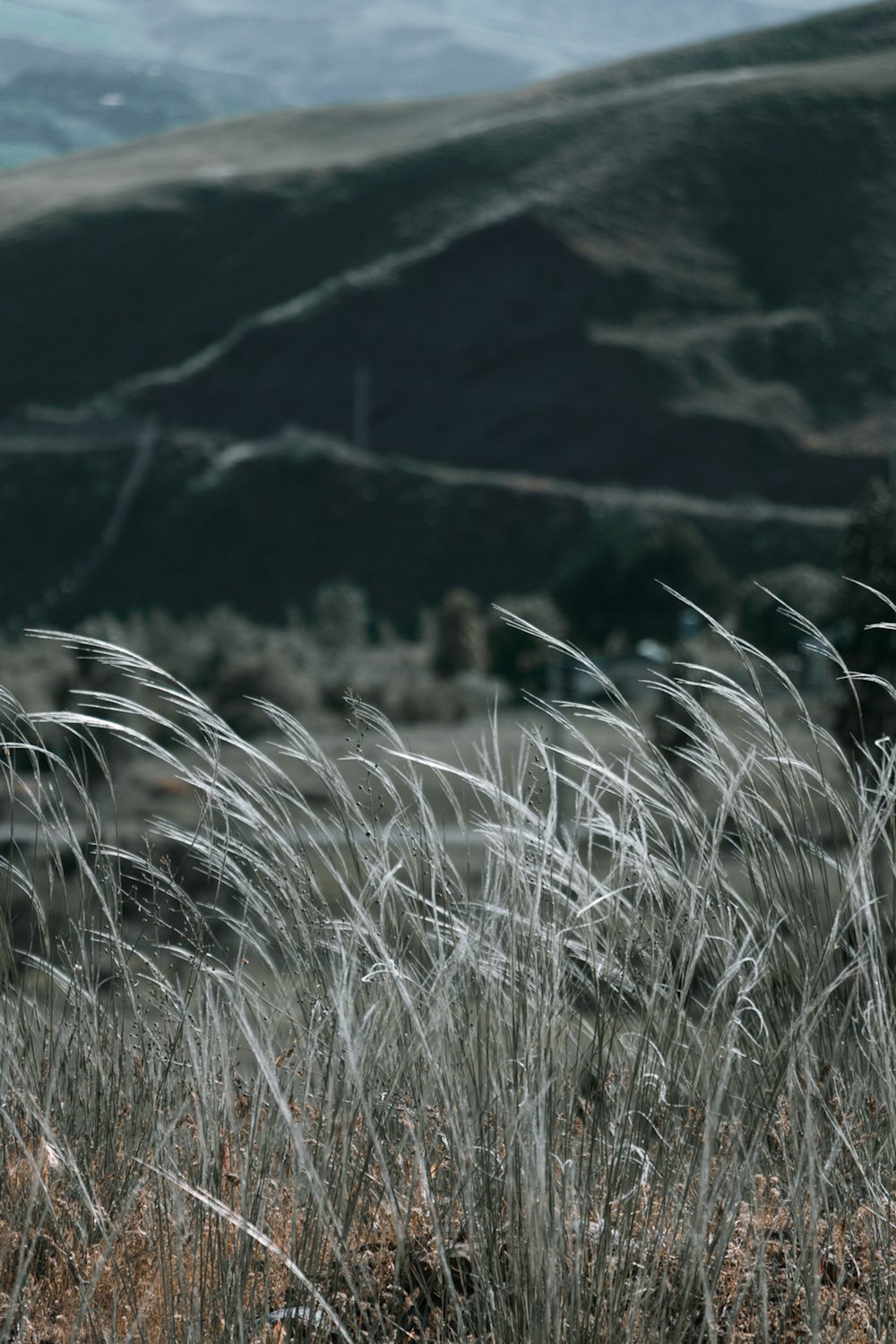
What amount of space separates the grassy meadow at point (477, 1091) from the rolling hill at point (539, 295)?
148 ft

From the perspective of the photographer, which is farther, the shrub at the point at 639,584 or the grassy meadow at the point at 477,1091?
the shrub at the point at 639,584

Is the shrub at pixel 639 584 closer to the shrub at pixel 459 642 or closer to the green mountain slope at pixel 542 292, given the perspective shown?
the shrub at pixel 459 642

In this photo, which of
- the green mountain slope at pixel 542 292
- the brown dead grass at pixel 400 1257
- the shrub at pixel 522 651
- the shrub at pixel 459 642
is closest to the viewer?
the brown dead grass at pixel 400 1257

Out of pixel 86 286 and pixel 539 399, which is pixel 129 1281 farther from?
pixel 86 286

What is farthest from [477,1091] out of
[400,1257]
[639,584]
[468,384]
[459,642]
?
[468,384]

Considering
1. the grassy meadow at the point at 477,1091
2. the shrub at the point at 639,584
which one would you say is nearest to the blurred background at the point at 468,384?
the shrub at the point at 639,584

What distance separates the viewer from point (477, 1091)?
65.6 inches

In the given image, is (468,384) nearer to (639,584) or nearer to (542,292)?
(542,292)

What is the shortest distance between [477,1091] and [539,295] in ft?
184

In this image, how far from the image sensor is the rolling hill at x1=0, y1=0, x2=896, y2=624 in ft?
165

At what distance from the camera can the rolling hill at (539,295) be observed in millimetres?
50344

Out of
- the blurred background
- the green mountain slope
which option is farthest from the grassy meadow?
the green mountain slope

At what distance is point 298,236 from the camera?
6419 cm

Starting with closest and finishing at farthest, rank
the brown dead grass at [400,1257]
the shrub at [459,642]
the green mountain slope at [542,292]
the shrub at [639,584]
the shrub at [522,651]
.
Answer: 1. the brown dead grass at [400,1257]
2. the shrub at [522,651]
3. the shrub at [459,642]
4. the shrub at [639,584]
5. the green mountain slope at [542,292]
